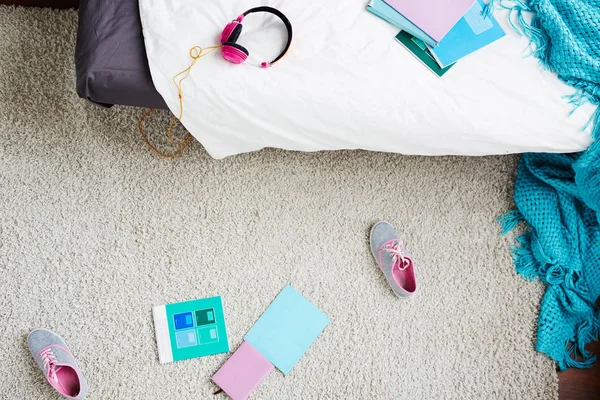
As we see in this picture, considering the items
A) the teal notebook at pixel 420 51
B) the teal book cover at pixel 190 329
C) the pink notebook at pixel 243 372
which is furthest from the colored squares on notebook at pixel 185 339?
the teal notebook at pixel 420 51

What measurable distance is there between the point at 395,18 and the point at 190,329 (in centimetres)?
93

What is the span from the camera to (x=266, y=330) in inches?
54.1

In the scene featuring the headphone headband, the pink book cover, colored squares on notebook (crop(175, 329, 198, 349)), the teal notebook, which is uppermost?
the pink book cover

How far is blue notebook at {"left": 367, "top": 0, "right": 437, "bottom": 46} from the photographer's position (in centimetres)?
117

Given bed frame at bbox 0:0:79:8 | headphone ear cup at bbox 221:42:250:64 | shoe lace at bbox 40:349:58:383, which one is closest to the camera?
headphone ear cup at bbox 221:42:250:64

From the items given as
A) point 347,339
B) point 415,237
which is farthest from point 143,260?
point 415,237

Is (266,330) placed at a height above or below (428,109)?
below

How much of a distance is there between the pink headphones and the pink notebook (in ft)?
2.39

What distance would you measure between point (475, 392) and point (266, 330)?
59cm

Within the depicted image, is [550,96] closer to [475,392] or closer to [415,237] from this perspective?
[415,237]

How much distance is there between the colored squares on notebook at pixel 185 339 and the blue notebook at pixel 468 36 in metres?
0.91

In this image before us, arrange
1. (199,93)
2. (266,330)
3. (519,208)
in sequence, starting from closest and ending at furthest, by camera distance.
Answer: (199,93), (266,330), (519,208)

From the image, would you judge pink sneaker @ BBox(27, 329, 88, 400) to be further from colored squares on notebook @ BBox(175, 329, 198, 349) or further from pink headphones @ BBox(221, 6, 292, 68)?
pink headphones @ BBox(221, 6, 292, 68)

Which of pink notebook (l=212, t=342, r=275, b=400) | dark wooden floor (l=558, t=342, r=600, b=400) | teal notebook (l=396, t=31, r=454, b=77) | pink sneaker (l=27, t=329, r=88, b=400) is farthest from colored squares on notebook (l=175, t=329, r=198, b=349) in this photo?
dark wooden floor (l=558, t=342, r=600, b=400)
